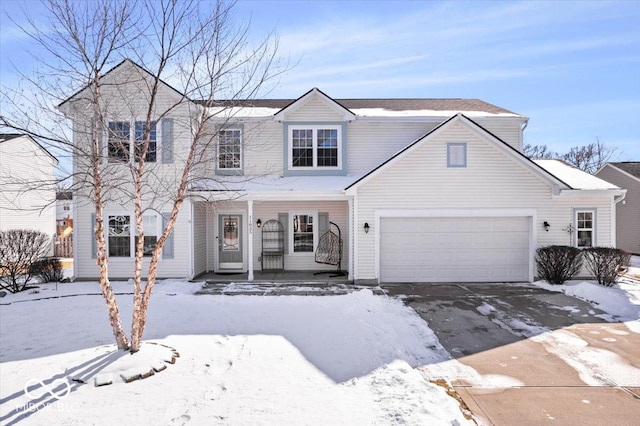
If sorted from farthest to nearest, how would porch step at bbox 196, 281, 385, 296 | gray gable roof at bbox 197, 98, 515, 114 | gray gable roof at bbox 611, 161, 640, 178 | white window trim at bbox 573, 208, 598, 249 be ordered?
gray gable roof at bbox 611, 161, 640, 178
gray gable roof at bbox 197, 98, 515, 114
white window trim at bbox 573, 208, 598, 249
porch step at bbox 196, 281, 385, 296

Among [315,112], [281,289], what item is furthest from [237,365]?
[315,112]

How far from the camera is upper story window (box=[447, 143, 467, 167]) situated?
11070mm

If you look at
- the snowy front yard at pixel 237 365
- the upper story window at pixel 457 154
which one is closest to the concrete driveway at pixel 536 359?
the snowy front yard at pixel 237 365

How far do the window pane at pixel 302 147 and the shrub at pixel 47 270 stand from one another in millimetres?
8472

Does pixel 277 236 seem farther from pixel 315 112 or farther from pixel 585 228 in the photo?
pixel 585 228

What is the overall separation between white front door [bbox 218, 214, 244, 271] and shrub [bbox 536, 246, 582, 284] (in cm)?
1001

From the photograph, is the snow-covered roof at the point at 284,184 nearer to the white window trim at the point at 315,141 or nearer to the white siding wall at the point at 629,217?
the white window trim at the point at 315,141

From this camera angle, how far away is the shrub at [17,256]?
10555 mm

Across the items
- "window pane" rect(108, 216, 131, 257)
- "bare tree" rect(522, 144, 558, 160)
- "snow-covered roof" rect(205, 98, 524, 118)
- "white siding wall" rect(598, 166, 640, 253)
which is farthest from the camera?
"bare tree" rect(522, 144, 558, 160)

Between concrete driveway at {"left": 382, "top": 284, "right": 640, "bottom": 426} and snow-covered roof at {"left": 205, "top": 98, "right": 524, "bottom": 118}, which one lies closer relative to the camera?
concrete driveway at {"left": 382, "top": 284, "right": 640, "bottom": 426}

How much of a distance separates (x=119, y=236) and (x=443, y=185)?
10.5 meters

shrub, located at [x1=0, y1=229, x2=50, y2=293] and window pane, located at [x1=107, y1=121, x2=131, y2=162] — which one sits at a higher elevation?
window pane, located at [x1=107, y1=121, x2=131, y2=162]

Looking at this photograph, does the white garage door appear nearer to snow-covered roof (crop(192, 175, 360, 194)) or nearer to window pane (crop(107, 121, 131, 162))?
snow-covered roof (crop(192, 175, 360, 194))

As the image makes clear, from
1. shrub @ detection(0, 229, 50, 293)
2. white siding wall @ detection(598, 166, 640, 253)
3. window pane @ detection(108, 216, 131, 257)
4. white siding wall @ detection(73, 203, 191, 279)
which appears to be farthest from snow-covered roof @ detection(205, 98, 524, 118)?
white siding wall @ detection(598, 166, 640, 253)
